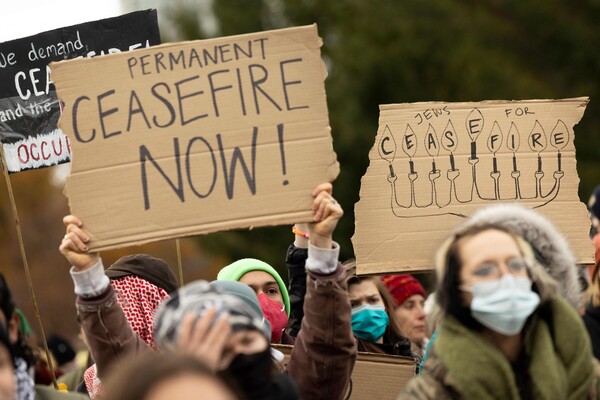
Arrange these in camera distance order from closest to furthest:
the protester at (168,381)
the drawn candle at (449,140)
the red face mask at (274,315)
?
the protester at (168,381) < the red face mask at (274,315) < the drawn candle at (449,140)

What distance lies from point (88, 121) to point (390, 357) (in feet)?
6.16

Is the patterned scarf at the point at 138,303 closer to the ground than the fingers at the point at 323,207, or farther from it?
closer to the ground

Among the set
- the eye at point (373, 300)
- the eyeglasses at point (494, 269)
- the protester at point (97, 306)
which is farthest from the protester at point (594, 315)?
the protester at point (97, 306)

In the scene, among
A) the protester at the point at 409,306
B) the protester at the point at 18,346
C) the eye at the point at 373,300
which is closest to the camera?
the protester at the point at 18,346

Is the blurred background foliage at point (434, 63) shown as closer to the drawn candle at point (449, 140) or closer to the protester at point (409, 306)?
the protester at point (409, 306)

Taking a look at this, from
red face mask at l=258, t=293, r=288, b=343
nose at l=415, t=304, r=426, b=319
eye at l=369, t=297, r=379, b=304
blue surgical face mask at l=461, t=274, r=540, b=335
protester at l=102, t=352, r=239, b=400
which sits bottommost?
nose at l=415, t=304, r=426, b=319

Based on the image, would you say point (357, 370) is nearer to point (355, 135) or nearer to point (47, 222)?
point (355, 135)

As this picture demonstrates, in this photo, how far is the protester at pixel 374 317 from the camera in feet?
20.2

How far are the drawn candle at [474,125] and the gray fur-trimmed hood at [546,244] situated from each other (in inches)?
48.0

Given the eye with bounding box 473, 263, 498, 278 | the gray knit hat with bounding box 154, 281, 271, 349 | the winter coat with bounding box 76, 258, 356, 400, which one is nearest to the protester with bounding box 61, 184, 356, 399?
the winter coat with bounding box 76, 258, 356, 400

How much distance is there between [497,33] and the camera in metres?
24.9

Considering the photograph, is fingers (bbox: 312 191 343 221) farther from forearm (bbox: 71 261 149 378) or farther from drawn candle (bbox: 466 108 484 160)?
drawn candle (bbox: 466 108 484 160)

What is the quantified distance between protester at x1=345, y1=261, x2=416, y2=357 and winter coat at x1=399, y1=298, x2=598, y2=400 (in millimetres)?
2018

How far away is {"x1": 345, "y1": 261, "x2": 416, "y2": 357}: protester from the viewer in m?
6.15
